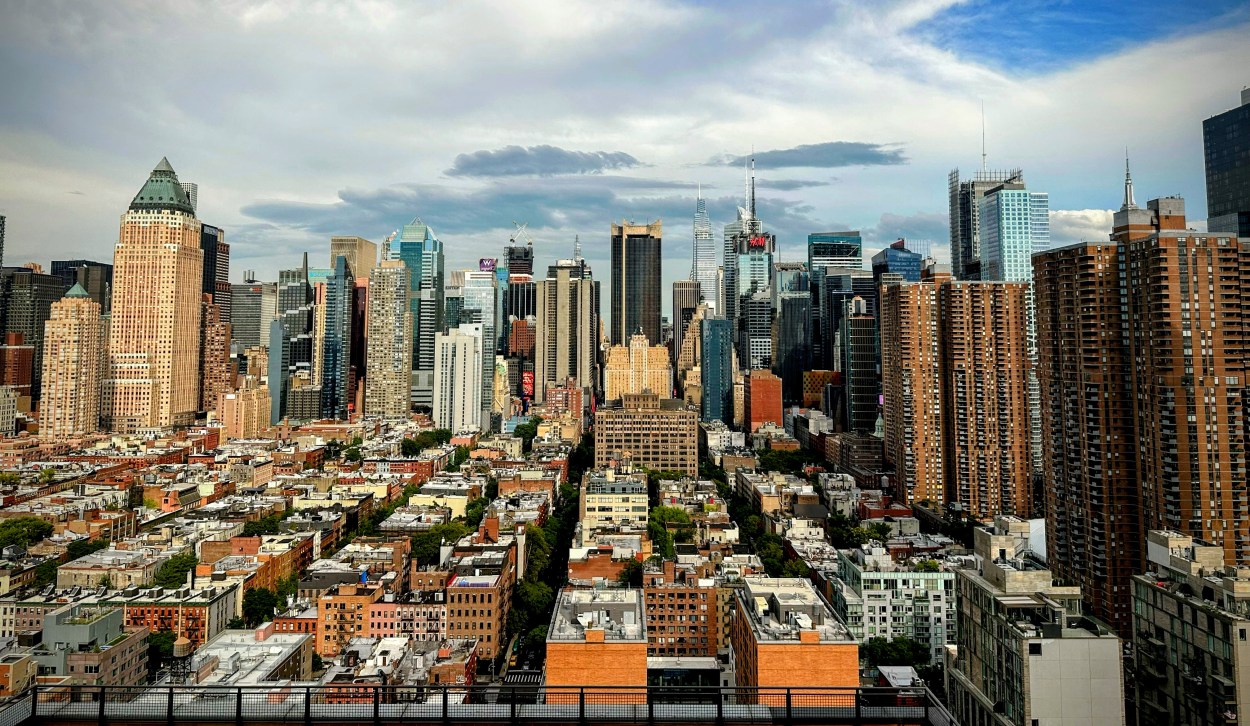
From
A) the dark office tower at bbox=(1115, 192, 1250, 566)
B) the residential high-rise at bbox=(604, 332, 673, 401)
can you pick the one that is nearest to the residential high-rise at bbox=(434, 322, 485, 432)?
the residential high-rise at bbox=(604, 332, 673, 401)

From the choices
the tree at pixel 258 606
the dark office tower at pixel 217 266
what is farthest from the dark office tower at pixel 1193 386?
the dark office tower at pixel 217 266

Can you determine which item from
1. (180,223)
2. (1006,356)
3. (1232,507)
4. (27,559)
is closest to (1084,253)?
(1232,507)

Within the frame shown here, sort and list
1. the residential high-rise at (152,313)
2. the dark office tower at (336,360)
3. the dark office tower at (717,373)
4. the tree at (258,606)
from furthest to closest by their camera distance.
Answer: the dark office tower at (336,360)
the dark office tower at (717,373)
the residential high-rise at (152,313)
the tree at (258,606)

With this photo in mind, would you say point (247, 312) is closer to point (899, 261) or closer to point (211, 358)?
point (211, 358)

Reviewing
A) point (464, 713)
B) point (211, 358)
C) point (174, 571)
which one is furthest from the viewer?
point (211, 358)

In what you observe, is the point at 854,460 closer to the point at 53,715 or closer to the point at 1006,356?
the point at 1006,356

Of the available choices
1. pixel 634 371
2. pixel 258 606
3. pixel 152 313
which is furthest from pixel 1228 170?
pixel 152 313

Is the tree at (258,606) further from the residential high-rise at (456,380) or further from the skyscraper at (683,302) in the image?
the skyscraper at (683,302)
